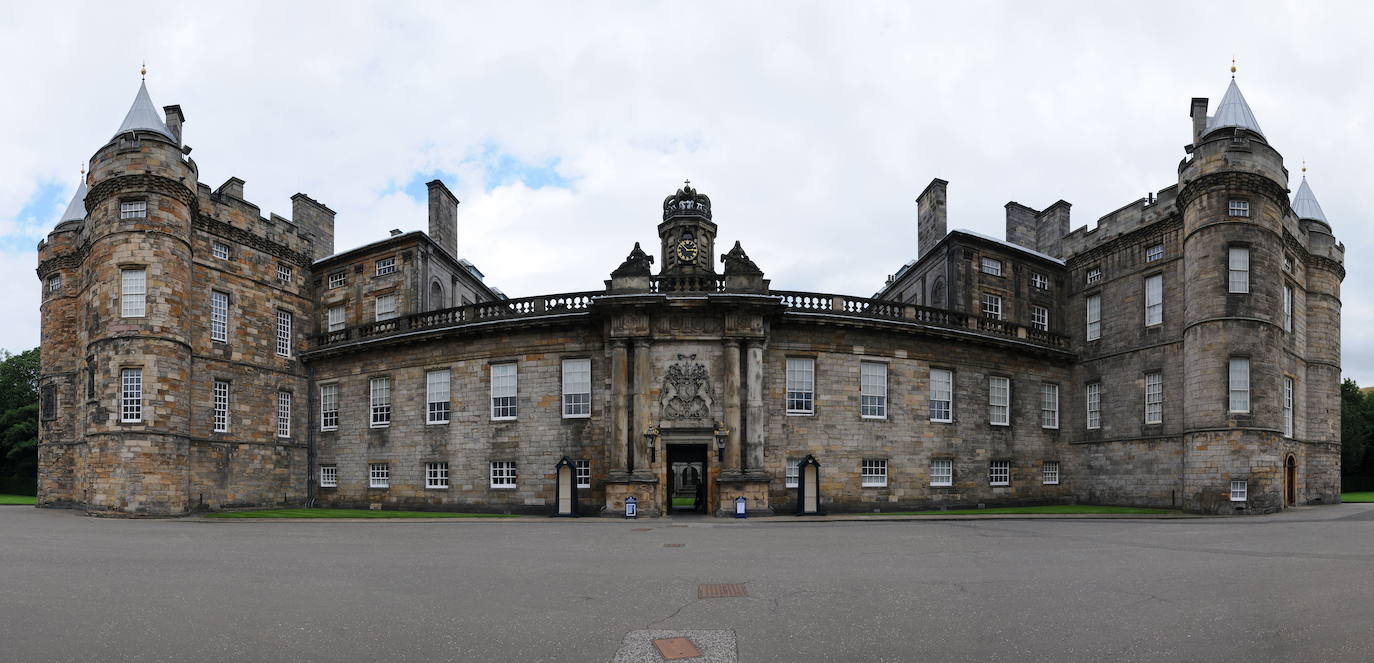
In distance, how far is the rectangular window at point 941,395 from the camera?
31875mm

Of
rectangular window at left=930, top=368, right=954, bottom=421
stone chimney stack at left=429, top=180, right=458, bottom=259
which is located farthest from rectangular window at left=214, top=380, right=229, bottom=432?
rectangular window at left=930, top=368, right=954, bottom=421

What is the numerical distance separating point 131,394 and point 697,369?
69.5 feet

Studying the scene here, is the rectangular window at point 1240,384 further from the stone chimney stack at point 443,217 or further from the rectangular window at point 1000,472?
the stone chimney stack at point 443,217

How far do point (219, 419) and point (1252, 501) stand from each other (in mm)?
39311

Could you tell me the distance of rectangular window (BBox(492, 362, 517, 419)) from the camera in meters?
30.9

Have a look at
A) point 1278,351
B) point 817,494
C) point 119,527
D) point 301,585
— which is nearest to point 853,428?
point 817,494

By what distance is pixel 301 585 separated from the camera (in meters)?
11.6

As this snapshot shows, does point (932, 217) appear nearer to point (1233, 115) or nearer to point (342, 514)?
point (1233, 115)

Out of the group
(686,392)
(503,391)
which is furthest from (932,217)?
(503,391)

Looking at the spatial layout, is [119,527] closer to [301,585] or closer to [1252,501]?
[301,585]

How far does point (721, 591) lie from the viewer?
1102 centimetres

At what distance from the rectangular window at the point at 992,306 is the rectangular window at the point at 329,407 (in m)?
28.9

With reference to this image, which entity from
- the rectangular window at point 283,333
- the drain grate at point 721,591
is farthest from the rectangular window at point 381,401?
the drain grate at point 721,591

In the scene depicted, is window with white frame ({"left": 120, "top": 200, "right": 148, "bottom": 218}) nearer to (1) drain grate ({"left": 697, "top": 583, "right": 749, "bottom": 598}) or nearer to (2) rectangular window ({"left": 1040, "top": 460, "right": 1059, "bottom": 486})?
(1) drain grate ({"left": 697, "top": 583, "right": 749, "bottom": 598})
